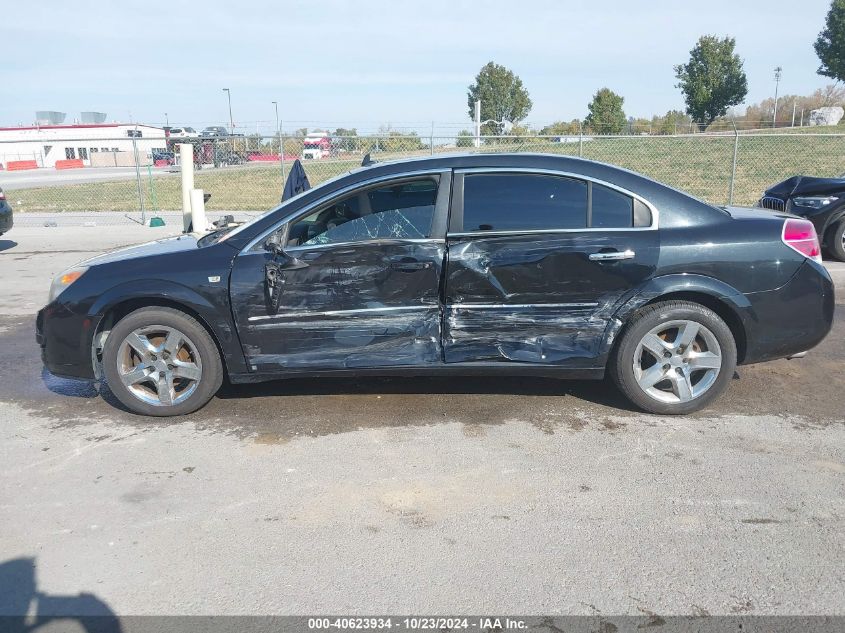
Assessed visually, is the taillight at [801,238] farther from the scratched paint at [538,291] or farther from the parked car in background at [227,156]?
the parked car in background at [227,156]

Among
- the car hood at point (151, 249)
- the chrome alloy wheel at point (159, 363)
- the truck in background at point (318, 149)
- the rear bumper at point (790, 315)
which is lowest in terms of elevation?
the chrome alloy wheel at point (159, 363)

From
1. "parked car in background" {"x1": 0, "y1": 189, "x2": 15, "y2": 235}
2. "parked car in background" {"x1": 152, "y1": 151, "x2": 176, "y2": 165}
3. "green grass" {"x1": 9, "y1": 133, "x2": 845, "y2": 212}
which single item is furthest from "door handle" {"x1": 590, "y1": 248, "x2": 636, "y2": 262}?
"parked car in background" {"x1": 152, "y1": 151, "x2": 176, "y2": 165}

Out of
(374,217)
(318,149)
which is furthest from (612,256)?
(318,149)

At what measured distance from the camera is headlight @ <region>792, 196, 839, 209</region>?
9688mm

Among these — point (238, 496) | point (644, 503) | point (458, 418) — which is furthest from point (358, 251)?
point (644, 503)

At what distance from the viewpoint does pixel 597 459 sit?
396 cm

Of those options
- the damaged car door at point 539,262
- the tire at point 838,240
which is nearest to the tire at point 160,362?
the damaged car door at point 539,262

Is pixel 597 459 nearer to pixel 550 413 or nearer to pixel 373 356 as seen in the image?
pixel 550 413

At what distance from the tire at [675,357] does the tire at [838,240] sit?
6758mm

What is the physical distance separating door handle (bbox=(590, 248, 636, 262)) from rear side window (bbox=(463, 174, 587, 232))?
0.75 feet

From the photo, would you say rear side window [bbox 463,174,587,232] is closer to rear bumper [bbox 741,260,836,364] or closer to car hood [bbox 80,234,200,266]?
rear bumper [bbox 741,260,836,364]

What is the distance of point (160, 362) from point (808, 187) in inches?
360

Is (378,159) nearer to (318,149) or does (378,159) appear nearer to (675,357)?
(318,149)

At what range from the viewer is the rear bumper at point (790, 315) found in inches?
173
